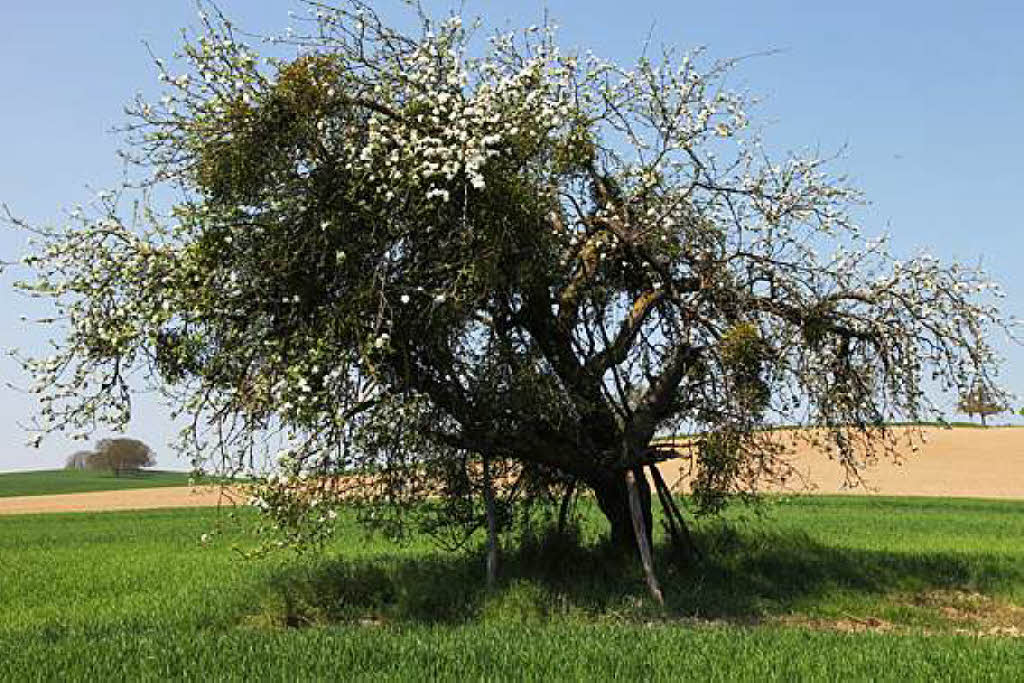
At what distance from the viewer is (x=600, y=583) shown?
52.3ft

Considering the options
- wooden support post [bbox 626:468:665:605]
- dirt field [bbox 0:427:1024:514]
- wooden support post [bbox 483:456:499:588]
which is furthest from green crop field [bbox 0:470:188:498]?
wooden support post [bbox 626:468:665:605]

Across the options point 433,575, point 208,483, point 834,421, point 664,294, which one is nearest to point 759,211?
point 664,294

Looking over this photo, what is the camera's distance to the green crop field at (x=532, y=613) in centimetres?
1028

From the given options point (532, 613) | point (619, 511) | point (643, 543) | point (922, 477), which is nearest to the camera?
point (532, 613)

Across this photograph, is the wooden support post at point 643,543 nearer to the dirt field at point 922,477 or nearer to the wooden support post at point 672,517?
the wooden support post at point 672,517

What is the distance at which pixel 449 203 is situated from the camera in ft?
45.6

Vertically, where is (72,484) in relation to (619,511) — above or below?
above

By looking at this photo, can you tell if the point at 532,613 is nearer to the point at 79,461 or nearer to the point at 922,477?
the point at 922,477

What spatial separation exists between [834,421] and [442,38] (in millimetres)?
8271

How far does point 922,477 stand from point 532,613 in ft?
161

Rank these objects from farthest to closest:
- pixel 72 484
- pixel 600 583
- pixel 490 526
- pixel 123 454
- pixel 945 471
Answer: pixel 123 454
pixel 72 484
pixel 945 471
pixel 600 583
pixel 490 526

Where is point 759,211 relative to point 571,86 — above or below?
below

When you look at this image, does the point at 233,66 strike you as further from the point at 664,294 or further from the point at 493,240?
the point at 664,294

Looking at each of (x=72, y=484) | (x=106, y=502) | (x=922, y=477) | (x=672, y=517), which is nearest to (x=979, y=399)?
(x=672, y=517)
